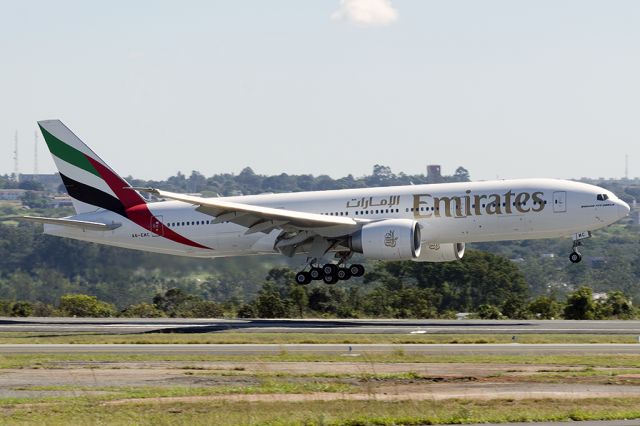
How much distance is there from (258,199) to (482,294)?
33.6 m

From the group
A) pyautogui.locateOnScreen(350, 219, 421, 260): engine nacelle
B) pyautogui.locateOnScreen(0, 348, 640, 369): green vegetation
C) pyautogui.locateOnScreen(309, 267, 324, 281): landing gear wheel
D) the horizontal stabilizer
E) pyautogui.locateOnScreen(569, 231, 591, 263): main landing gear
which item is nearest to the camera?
pyautogui.locateOnScreen(0, 348, 640, 369): green vegetation

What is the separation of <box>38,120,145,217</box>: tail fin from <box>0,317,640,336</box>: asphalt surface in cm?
597

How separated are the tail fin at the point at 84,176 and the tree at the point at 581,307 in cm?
2063

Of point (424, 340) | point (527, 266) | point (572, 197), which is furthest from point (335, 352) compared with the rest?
point (527, 266)

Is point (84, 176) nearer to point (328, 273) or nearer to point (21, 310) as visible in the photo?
point (21, 310)

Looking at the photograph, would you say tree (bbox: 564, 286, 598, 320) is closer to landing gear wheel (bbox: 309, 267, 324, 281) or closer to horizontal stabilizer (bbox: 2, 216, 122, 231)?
landing gear wheel (bbox: 309, 267, 324, 281)

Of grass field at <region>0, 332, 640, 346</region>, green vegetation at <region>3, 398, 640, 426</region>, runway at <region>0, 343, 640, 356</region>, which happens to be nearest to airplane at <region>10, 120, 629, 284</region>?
grass field at <region>0, 332, 640, 346</region>

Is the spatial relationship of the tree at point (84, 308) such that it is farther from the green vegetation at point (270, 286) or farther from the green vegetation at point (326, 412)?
the green vegetation at point (326, 412)

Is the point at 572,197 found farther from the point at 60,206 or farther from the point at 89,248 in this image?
the point at 60,206

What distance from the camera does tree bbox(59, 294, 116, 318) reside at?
55.8m

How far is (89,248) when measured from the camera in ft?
212

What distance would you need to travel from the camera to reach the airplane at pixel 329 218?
47.2m

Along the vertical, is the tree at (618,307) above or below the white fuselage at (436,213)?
below

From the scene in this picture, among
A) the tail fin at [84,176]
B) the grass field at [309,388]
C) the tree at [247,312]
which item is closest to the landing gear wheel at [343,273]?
the tree at [247,312]
